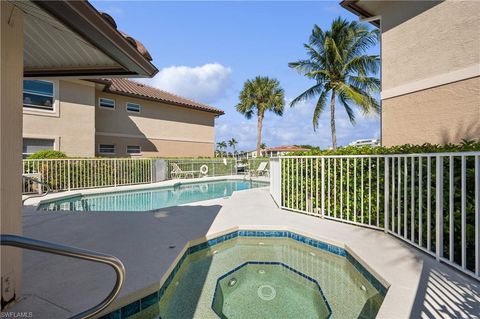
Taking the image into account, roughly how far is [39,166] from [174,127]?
11.1m

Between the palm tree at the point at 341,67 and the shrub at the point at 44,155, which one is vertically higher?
the palm tree at the point at 341,67

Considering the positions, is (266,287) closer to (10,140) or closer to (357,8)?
(10,140)

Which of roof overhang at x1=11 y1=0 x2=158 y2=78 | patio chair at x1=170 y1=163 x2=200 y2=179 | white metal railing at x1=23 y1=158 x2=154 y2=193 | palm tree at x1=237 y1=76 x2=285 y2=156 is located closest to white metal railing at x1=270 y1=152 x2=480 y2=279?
roof overhang at x1=11 y1=0 x2=158 y2=78

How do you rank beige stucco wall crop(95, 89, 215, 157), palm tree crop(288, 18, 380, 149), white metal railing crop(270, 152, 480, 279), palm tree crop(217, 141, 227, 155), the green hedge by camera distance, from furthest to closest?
palm tree crop(217, 141, 227, 155)
beige stucco wall crop(95, 89, 215, 157)
palm tree crop(288, 18, 380, 149)
the green hedge
white metal railing crop(270, 152, 480, 279)

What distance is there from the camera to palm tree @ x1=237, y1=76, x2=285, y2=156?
28891 mm

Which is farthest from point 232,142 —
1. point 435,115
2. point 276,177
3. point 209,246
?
point 209,246

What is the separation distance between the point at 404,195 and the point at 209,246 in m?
3.71

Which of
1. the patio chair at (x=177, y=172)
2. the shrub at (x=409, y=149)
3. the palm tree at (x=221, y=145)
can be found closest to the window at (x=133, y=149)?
the patio chair at (x=177, y=172)

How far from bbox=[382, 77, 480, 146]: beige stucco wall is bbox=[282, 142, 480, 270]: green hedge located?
2471mm

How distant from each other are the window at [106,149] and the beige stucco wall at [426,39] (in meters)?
16.5

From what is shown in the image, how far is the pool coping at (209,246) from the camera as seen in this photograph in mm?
2806

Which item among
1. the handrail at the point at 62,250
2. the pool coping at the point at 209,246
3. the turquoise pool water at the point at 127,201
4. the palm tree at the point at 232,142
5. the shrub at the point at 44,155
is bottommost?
the turquoise pool water at the point at 127,201

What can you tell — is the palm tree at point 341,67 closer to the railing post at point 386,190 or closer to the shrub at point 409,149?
the shrub at point 409,149

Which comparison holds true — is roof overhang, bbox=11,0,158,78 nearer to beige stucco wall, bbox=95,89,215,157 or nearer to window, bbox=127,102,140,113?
beige stucco wall, bbox=95,89,215,157
